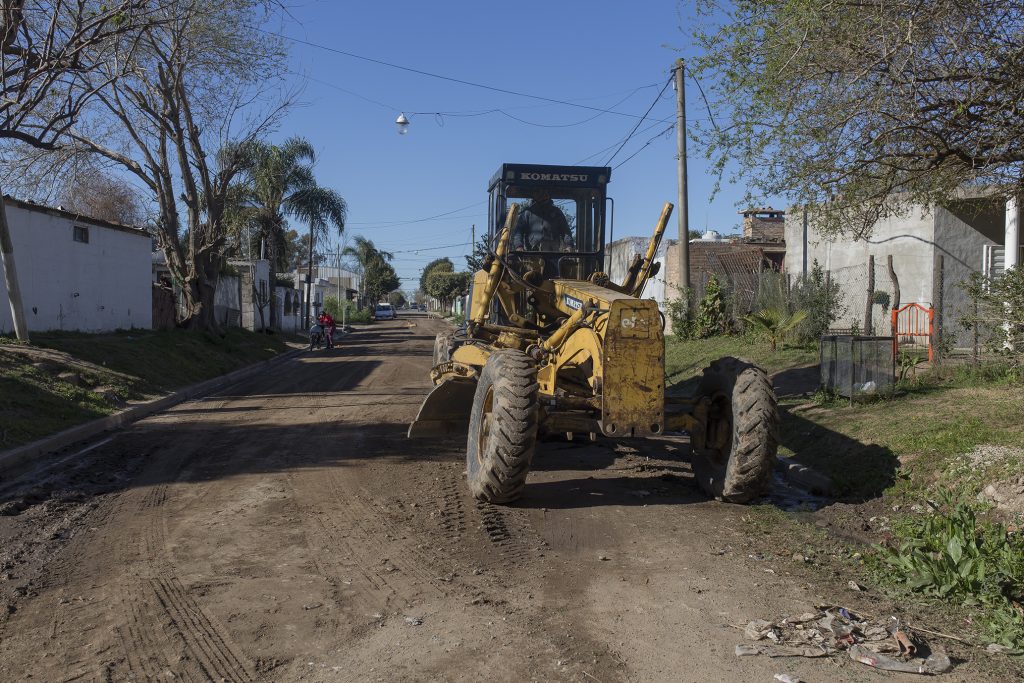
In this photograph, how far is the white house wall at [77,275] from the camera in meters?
21.3

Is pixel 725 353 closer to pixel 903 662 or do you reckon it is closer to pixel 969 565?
pixel 969 565

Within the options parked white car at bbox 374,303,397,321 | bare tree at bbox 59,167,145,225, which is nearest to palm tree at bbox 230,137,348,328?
bare tree at bbox 59,167,145,225

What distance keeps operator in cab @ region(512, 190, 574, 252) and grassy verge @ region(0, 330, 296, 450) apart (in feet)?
21.7

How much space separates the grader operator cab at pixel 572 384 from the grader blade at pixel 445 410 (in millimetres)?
13

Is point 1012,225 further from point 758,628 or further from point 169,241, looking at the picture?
point 169,241

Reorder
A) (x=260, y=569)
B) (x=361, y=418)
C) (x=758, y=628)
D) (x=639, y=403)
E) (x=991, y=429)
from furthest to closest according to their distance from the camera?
(x=361, y=418)
(x=991, y=429)
(x=639, y=403)
(x=260, y=569)
(x=758, y=628)

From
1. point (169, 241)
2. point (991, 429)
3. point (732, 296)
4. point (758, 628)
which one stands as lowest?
point (758, 628)

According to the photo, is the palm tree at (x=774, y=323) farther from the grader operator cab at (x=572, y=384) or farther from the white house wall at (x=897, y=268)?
the grader operator cab at (x=572, y=384)

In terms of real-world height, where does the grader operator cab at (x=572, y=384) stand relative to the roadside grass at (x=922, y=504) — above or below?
above

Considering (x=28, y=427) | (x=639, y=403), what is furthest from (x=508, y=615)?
(x=28, y=427)

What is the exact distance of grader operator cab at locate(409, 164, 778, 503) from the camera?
7699 mm

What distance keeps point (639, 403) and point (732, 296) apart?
15949 millimetres

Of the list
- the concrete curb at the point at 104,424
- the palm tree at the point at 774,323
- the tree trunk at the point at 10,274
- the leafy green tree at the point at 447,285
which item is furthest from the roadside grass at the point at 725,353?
the leafy green tree at the point at 447,285

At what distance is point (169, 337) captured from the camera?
24469 millimetres
